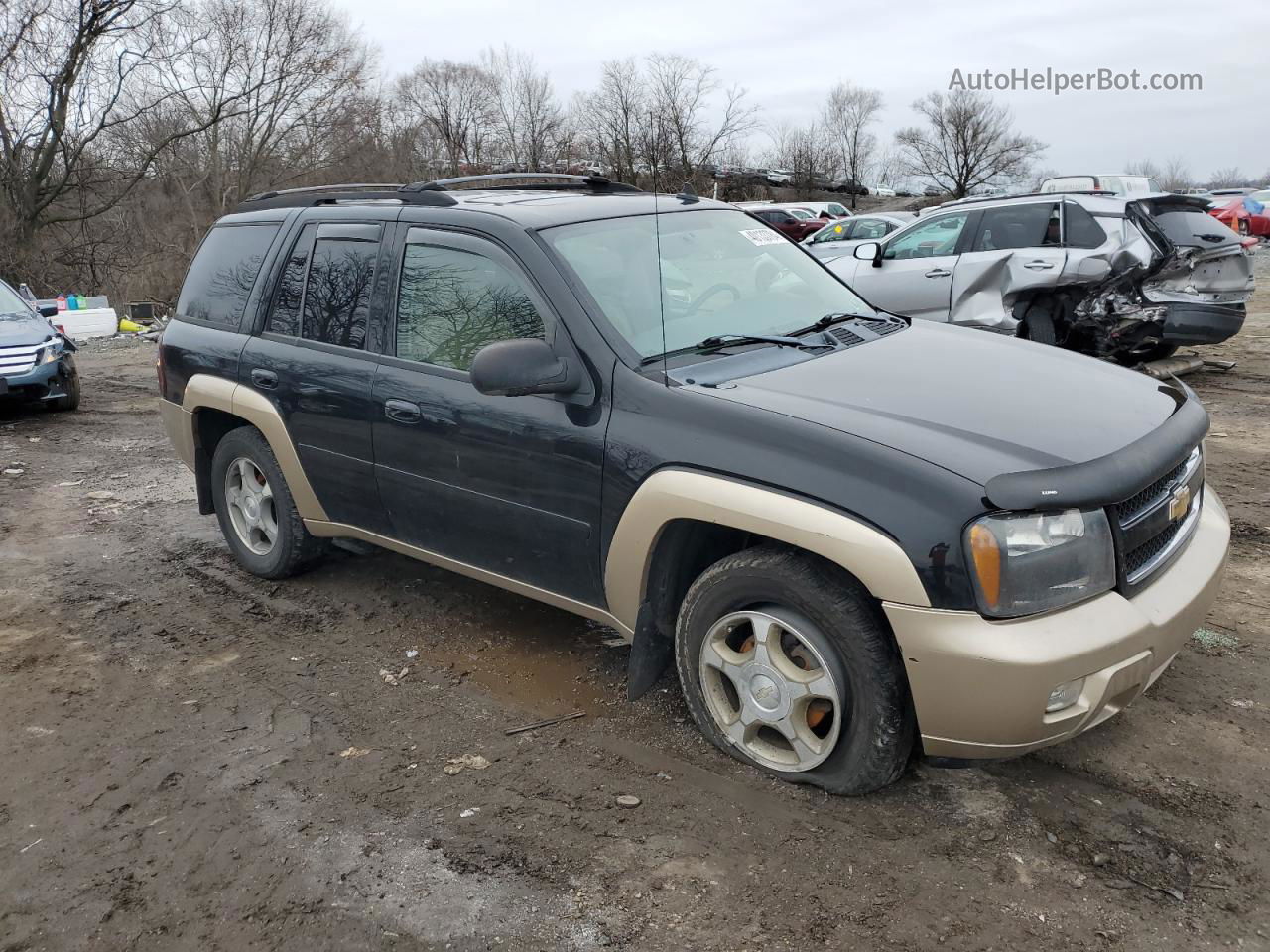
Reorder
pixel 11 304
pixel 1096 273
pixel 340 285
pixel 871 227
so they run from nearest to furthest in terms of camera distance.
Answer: pixel 340 285, pixel 1096 273, pixel 11 304, pixel 871 227

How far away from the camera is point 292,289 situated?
453cm

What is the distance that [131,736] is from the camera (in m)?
3.67

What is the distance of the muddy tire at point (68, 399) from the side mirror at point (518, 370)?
881 centimetres

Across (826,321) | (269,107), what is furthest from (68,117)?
(826,321)

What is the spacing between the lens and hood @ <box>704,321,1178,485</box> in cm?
277

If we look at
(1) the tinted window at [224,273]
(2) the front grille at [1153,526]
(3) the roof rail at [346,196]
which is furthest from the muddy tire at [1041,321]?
(1) the tinted window at [224,273]

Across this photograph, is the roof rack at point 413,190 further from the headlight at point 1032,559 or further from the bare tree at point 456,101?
the bare tree at point 456,101

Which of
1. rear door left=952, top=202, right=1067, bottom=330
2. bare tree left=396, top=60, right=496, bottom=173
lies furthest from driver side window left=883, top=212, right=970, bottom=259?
bare tree left=396, top=60, right=496, bottom=173

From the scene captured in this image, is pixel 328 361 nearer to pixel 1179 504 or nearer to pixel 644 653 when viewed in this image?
pixel 644 653

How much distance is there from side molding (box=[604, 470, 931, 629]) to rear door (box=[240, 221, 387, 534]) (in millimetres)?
1341

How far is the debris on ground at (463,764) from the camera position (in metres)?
3.33

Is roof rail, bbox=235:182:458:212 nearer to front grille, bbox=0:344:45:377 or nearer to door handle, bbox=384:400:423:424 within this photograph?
door handle, bbox=384:400:423:424

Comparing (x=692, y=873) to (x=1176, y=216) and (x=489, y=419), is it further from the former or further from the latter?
(x=1176, y=216)

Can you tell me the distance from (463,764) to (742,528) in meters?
1.29
